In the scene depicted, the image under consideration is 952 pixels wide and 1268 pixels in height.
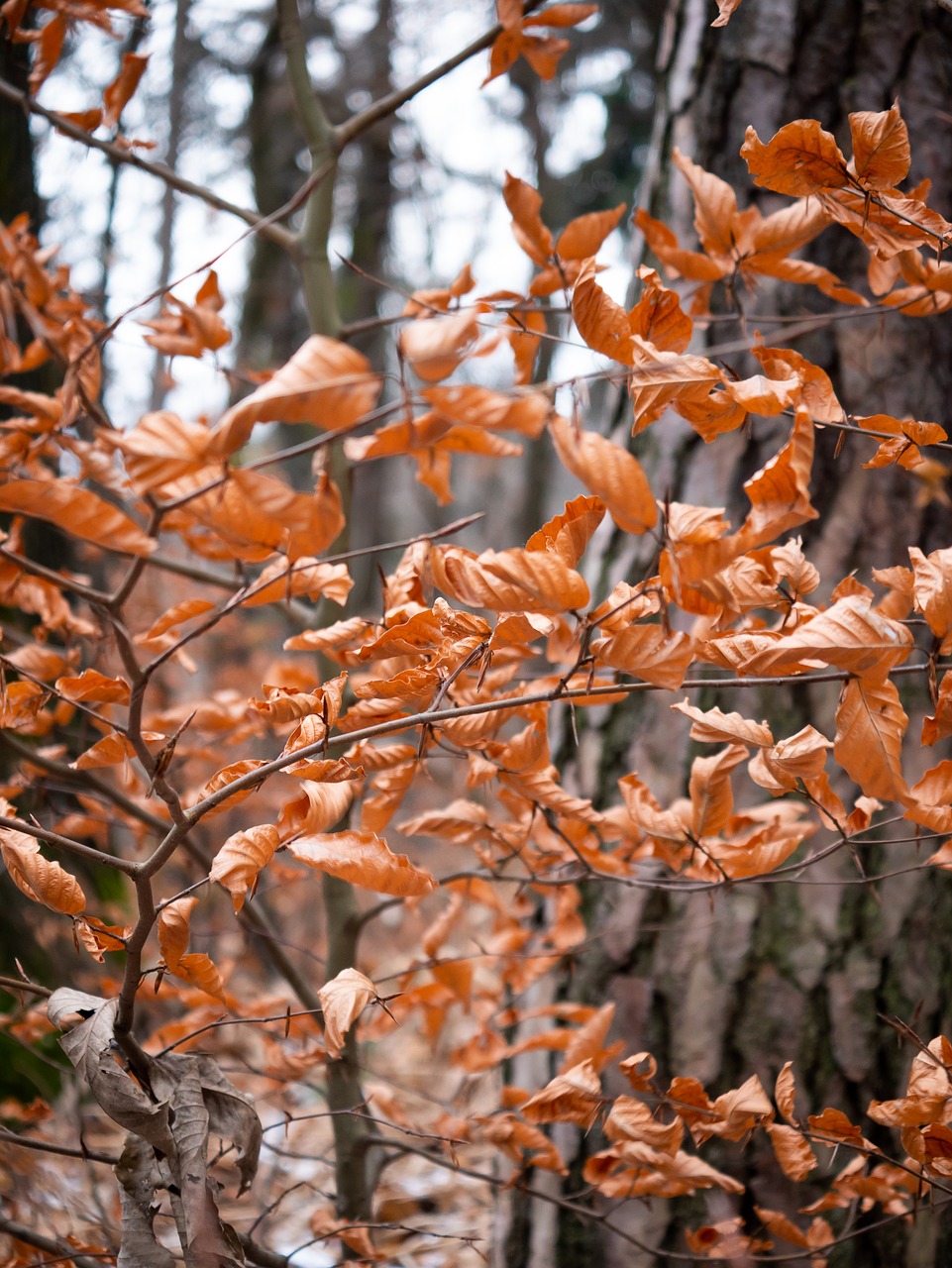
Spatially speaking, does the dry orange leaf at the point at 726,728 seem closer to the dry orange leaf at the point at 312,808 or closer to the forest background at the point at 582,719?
the forest background at the point at 582,719

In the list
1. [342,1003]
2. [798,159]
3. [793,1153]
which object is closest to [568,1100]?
[793,1153]

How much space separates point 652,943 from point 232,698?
67 cm

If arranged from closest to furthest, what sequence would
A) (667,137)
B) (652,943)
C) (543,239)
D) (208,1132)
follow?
(208,1132), (543,239), (652,943), (667,137)

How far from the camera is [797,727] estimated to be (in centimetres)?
124

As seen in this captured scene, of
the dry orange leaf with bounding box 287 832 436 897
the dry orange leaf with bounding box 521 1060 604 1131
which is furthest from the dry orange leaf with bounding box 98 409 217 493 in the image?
the dry orange leaf with bounding box 521 1060 604 1131

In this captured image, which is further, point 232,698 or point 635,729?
point 635,729

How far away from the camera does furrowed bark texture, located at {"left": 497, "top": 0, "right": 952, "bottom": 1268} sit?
3.89 feet

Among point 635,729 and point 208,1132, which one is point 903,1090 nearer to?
point 635,729

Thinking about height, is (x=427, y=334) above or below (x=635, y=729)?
above

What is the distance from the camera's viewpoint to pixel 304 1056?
1022mm

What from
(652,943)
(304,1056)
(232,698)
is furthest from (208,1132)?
(652,943)

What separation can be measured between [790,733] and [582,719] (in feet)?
1.00

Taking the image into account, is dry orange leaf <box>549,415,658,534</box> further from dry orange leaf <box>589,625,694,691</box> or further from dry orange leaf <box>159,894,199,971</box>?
dry orange leaf <box>159,894,199,971</box>

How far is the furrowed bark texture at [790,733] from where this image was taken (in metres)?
1.19
